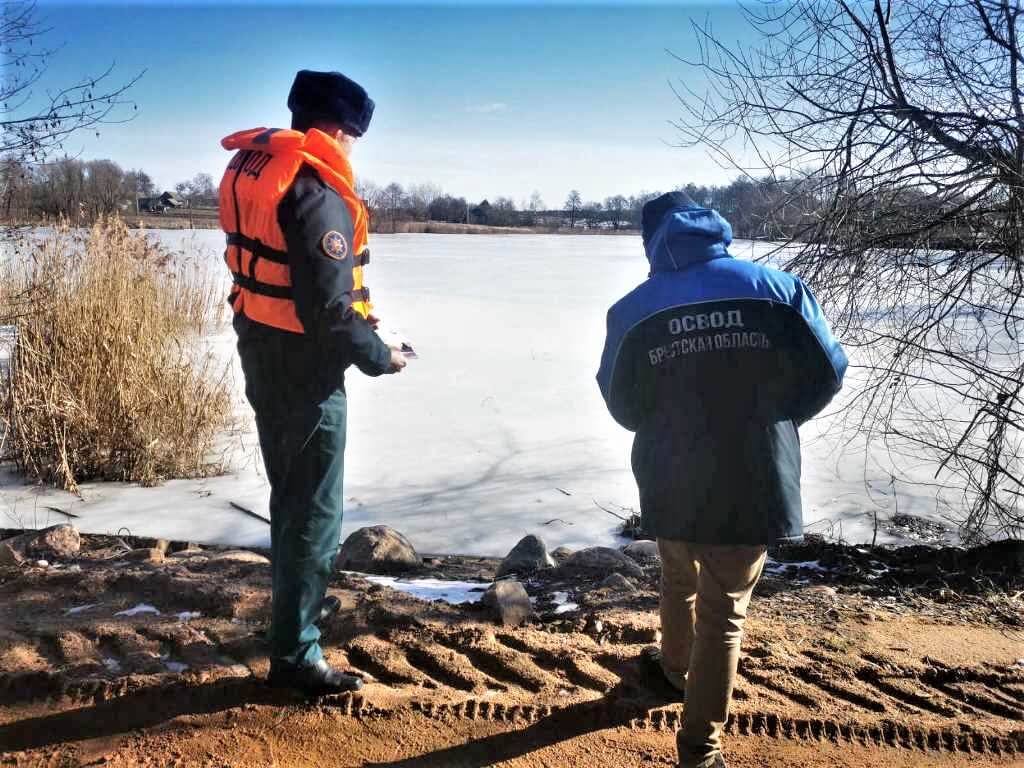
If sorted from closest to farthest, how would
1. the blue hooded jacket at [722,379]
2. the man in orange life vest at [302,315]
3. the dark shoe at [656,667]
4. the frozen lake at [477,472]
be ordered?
1. the blue hooded jacket at [722,379]
2. the man in orange life vest at [302,315]
3. the dark shoe at [656,667]
4. the frozen lake at [477,472]

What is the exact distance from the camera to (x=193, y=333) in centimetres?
1010

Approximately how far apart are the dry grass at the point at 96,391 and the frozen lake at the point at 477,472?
0.84 feet

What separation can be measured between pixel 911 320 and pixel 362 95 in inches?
136

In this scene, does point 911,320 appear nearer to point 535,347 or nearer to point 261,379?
point 261,379

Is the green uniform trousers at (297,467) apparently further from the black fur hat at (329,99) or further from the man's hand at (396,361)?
the black fur hat at (329,99)

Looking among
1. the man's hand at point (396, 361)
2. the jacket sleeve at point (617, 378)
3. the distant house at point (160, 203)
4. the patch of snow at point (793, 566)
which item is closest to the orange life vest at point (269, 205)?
the man's hand at point (396, 361)

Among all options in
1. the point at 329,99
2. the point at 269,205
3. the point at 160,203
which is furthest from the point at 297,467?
the point at 160,203

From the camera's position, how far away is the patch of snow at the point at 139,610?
11.5ft

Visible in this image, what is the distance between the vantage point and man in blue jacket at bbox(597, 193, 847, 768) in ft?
7.73

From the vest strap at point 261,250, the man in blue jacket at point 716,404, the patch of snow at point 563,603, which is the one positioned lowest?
the patch of snow at point 563,603

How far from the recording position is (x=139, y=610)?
3.55 m

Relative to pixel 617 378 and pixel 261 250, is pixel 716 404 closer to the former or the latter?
pixel 617 378

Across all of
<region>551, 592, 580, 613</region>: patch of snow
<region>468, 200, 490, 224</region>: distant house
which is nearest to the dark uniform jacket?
<region>551, 592, 580, 613</region>: patch of snow

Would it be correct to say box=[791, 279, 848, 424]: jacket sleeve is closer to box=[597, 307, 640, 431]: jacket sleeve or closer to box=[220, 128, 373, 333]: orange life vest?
box=[597, 307, 640, 431]: jacket sleeve
